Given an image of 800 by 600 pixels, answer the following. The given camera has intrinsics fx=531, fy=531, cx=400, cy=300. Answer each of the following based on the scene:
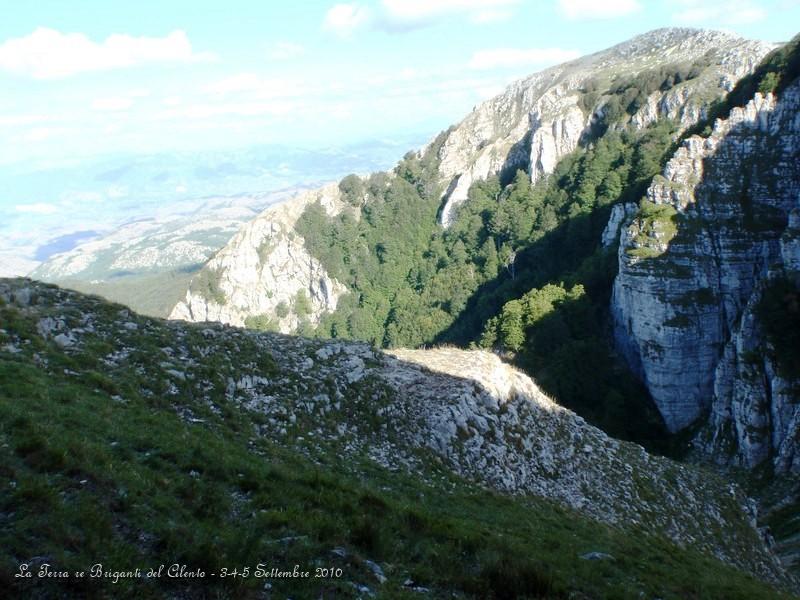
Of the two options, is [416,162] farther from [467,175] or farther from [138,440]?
[138,440]

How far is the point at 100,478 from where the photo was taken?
28.3 feet

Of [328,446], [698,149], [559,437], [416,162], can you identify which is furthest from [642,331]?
[416,162]

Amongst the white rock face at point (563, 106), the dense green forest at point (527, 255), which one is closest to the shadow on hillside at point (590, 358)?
the dense green forest at point (527, 255)

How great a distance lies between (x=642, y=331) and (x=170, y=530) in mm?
55149

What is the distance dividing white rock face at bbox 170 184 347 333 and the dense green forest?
188 inches

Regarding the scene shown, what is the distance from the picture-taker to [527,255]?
330 feet

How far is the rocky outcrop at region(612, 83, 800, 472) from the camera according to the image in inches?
1954

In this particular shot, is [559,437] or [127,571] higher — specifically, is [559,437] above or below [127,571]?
below

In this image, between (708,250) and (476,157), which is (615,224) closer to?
(708,250)

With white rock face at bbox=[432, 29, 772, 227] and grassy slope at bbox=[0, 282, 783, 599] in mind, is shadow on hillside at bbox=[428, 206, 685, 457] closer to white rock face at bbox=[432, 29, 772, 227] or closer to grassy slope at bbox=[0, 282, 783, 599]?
white rock face at bbox=[432, 29, 772, 227]

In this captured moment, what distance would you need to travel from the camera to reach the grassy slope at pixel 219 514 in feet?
23.7

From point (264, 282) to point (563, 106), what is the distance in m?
86.0

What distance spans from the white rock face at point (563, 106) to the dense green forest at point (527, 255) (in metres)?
3.46

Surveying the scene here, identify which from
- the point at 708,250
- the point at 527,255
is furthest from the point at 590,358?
the point at 527,255
